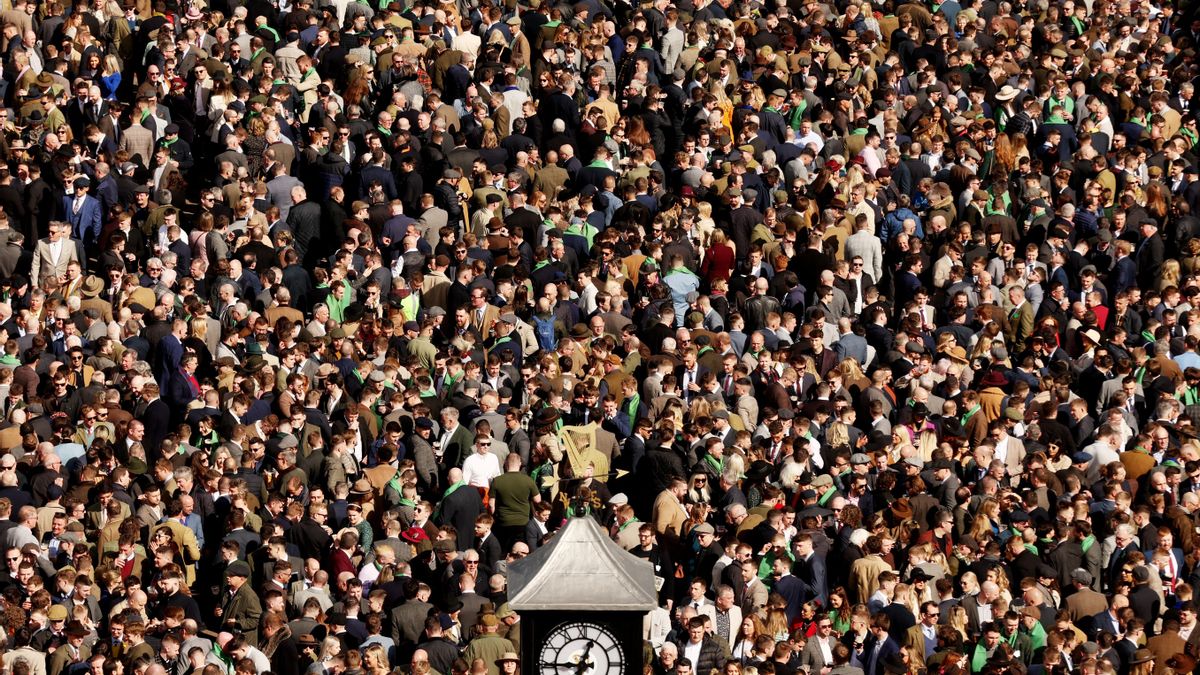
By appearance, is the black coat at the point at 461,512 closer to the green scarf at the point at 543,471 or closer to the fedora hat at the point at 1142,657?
the green scarf at the point at 543,471

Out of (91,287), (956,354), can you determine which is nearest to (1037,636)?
(956,354)

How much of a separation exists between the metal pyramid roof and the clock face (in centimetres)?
15

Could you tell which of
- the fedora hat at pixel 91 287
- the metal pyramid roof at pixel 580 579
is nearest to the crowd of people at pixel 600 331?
the fedora hat at pixel 91 287

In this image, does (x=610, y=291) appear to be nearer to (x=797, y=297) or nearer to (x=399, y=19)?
(x=797, y=297)

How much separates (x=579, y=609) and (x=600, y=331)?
12016mm

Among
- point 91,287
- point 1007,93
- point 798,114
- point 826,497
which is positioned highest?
point 1007,93

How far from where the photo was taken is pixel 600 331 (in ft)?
88.4

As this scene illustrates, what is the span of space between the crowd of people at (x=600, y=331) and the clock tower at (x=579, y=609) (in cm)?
649

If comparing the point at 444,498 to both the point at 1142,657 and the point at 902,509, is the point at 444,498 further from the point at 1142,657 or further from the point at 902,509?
the point at 1142,657

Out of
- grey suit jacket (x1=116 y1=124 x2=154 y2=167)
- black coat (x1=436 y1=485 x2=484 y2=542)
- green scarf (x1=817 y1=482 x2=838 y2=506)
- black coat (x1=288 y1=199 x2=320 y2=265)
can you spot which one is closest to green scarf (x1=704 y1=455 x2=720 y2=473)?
green scarf (x1=817 y1=482 x2=838 y2=506)

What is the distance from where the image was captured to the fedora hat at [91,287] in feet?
86.6

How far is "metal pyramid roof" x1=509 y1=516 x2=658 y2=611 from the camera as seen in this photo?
15.0 m

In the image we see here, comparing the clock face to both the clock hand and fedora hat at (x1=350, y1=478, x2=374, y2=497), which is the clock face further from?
fedora hat at (x1=350, y1=478, x2=374, y2=497)

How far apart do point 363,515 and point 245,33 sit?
342 inches
